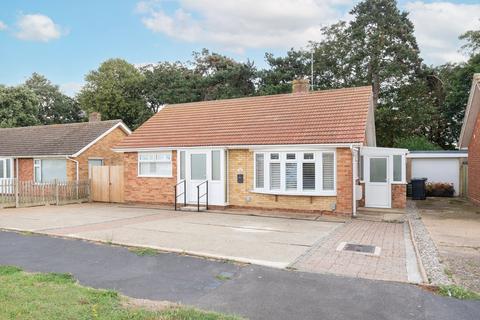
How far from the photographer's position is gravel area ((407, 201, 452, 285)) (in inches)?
249

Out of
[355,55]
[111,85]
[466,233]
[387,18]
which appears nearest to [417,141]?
[355,55]

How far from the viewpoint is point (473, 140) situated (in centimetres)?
1905

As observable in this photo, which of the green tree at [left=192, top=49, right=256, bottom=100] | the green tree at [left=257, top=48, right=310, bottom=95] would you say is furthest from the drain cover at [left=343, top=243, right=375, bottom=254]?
the green tree at [left=192, top=49, right=256, bottom=100]

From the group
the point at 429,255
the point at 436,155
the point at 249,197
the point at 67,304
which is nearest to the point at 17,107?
the point at 249,197

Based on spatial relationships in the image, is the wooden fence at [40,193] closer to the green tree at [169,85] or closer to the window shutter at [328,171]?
the window shutter at [328,171]

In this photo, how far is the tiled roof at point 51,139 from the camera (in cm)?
2317

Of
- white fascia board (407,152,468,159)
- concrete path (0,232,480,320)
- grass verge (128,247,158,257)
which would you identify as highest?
white fascia board (407,152,468,159)

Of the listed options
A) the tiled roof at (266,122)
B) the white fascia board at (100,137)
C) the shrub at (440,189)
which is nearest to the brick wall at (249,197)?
the tiled roof at (266,122)

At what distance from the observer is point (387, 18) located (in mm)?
33188

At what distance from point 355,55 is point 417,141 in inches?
394

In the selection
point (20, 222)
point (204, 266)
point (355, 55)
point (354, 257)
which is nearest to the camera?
point (204, 266)

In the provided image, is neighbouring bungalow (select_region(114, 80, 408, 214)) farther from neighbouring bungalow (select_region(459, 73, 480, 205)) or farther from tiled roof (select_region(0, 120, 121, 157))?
tiled roof (select_region(0, 120, 121, 157))

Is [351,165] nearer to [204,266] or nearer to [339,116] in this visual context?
[339,116]

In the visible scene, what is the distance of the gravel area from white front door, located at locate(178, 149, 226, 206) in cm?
732
